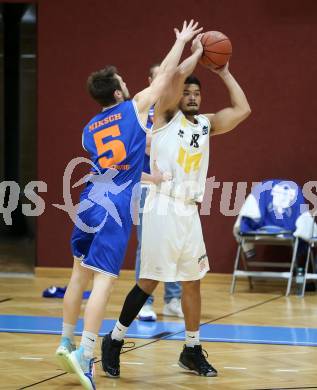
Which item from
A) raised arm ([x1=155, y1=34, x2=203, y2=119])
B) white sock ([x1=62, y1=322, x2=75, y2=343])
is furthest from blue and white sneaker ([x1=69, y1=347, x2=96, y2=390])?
raised arm ([x1=155, y1=34, x2=203, y2=119])

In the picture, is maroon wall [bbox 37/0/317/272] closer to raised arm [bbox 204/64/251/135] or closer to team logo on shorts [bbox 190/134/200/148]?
raised arm [bbox 204/64/251/135]

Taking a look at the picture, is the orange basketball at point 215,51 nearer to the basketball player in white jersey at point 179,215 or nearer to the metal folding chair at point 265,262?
the basketball player in white jersey at point 179,215

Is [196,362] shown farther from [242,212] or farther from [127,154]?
[242,212]

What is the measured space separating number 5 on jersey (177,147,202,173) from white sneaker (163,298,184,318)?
2.21 meters

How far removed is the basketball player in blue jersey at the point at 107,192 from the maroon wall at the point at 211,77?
4428mm

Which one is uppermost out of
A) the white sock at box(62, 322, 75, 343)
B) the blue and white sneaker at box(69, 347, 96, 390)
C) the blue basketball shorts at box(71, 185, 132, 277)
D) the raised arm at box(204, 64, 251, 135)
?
the raised arm at box(204, 64, 251, 135)

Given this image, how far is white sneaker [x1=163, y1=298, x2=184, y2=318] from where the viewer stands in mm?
6992

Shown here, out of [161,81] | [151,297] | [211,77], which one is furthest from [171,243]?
[211,77]

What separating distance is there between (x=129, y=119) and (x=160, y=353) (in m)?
1.62

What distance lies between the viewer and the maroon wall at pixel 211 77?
9.16m

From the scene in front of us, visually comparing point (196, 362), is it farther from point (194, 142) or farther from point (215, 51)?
point (215, 51)

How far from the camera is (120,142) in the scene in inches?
184

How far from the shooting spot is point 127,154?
4.68 metres

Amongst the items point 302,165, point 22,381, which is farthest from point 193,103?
point 302,165
